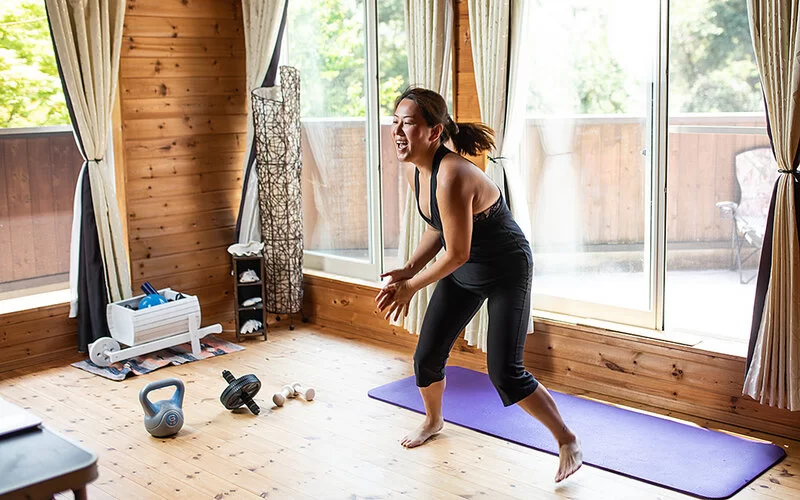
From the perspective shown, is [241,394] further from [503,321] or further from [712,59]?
[712,59]

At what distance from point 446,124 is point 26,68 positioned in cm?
267

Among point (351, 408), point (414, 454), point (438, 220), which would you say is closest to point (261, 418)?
point (351, 408)

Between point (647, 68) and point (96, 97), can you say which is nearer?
point (647, 68)

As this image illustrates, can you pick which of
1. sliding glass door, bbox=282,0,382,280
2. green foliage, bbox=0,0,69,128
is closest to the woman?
sliding glass door, bbox=282,0,382,280

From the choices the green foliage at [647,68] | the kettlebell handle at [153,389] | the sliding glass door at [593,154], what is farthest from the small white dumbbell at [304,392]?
the green foliage at [647,68]

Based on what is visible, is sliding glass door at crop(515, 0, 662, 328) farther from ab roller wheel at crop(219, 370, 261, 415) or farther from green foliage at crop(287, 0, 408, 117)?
ab roller wheel at crop(219, 370, 261, 415)

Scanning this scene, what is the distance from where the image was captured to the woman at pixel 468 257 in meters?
3.17

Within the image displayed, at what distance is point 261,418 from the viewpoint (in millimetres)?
4055

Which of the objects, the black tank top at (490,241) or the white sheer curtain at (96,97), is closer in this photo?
the black tank top at (490,241)

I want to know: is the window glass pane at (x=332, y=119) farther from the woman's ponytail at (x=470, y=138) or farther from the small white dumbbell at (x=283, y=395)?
the woman's ponytail at (x=470, y=138)

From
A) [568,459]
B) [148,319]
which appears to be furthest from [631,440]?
[148,319]

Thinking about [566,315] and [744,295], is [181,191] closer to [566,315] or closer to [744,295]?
[566,315]

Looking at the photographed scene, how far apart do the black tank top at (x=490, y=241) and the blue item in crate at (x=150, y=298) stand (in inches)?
85.3

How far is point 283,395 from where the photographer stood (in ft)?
13.8
